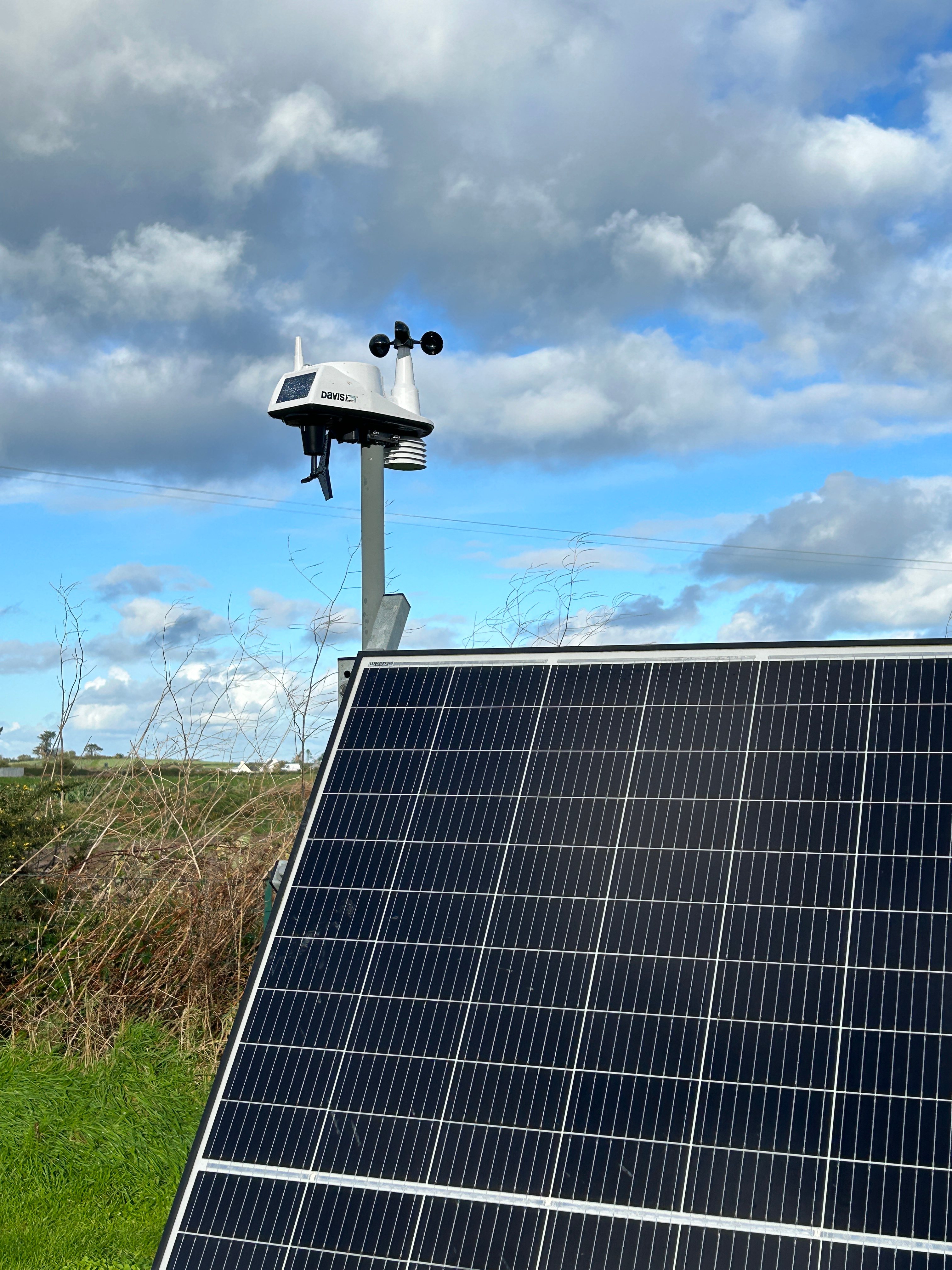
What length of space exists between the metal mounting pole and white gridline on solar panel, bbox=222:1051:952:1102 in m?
2.50

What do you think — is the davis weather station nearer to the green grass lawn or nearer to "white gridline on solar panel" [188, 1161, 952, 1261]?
"white gridline on solar panel" [188, 1161, 952, 1261]

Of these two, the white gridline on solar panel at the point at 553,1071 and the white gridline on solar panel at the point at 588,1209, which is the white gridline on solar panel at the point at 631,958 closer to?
the white gridline on solar panel at the point at 553,1071

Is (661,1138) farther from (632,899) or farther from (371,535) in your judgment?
(371,535)

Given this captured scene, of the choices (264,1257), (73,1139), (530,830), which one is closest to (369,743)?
(530,830)

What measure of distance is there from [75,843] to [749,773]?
24.5 feet

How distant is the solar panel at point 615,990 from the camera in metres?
4.79

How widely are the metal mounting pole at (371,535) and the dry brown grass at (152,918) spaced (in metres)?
3.72

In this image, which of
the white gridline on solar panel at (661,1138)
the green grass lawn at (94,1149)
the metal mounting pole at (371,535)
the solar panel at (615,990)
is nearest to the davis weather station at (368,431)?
the metal mounting pole at (371,535)

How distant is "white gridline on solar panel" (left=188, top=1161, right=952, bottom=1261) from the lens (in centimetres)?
453

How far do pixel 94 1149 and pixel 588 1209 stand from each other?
4.48 m

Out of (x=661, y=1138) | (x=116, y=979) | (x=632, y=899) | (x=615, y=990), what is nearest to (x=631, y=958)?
(x=615, y=990)

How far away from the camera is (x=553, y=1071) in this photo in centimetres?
520

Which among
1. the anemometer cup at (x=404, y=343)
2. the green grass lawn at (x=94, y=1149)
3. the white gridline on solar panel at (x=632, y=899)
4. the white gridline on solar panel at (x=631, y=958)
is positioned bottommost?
the green grass lawn at (x=94, y=1149)

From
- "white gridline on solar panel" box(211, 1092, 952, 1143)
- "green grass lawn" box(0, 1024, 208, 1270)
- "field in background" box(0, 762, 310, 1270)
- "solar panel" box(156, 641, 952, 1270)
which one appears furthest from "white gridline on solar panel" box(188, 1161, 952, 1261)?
"field in background" box(0, 762, 310, 1270)
